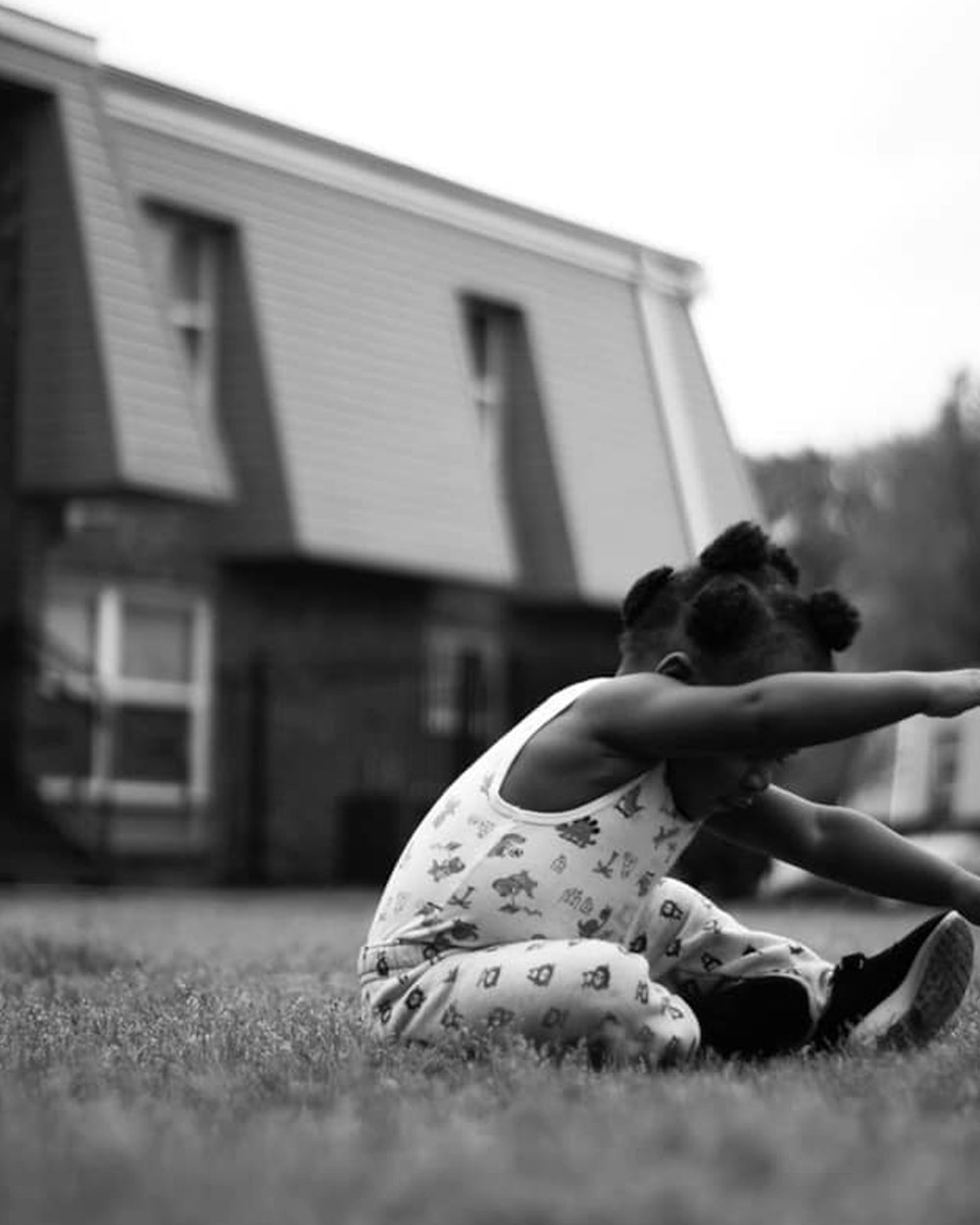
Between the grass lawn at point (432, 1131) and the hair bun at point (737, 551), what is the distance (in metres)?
0.84

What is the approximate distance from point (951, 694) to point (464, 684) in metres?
17.6

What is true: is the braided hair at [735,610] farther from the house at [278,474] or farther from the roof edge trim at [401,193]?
the roof edge trim at [401,193]

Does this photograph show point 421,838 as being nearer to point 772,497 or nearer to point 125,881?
point 125,881

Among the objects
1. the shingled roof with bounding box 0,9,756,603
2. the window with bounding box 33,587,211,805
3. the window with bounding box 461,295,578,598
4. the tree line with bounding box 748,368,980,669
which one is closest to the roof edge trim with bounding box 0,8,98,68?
the shingled roof with bounding box 0,9,756,603

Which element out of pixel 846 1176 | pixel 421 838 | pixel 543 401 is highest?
pixel 543 401

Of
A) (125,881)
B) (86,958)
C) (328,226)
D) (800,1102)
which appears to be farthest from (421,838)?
(328,226)

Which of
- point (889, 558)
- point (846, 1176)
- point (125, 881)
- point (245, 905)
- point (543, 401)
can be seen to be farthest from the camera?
point (889, 558)

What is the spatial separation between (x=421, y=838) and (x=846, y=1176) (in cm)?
200

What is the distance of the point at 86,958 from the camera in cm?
797

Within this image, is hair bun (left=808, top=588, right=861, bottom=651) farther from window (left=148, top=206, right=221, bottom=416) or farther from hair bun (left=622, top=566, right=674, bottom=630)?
window (left=148, top=206, right=221, bottom=416)

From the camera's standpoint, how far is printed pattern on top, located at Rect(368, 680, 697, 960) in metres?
4.39

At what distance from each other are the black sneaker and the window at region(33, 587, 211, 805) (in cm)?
1430

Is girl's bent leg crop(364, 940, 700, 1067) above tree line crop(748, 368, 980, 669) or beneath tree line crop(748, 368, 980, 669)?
beneath

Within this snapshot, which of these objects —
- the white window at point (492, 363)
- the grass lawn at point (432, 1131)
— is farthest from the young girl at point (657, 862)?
the white window at point (492, 363)
